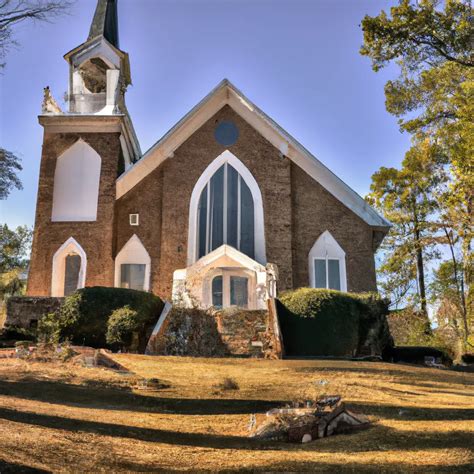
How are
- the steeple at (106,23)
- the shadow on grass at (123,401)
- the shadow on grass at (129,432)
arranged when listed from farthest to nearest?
the steeple at (106,23)
the shadow on grass at (123,401)
the shadow on grass at (129,432)

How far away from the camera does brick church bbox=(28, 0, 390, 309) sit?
74.7 feet

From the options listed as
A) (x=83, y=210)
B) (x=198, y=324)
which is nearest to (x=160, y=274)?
(x=83, y=210)

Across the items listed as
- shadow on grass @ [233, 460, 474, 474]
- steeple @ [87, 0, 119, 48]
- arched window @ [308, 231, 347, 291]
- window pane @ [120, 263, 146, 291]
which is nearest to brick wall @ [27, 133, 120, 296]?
window pane @ [120, 263, 146, 291]

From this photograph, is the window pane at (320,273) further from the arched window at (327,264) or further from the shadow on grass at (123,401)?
the shadow on grass at (123,401)

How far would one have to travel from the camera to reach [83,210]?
23438mm

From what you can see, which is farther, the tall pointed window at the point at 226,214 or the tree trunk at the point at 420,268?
the tree trunk at the point at 420,268

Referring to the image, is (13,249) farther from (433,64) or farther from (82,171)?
(433,64)

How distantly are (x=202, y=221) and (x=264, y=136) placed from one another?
451cm

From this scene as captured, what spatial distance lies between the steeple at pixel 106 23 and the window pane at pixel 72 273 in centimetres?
1010

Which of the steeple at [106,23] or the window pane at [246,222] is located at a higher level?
the steeple at [106,23]

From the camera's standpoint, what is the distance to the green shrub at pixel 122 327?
1466 cm

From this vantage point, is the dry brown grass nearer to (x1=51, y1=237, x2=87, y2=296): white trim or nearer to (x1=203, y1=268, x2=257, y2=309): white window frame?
(x1=203, y1=268, x2=257, y2=309): white window frame

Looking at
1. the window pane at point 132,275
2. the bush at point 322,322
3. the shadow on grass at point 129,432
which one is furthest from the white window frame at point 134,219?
the shadow on grass at point 129,432

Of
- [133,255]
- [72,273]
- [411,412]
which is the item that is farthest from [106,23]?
[411,412]
